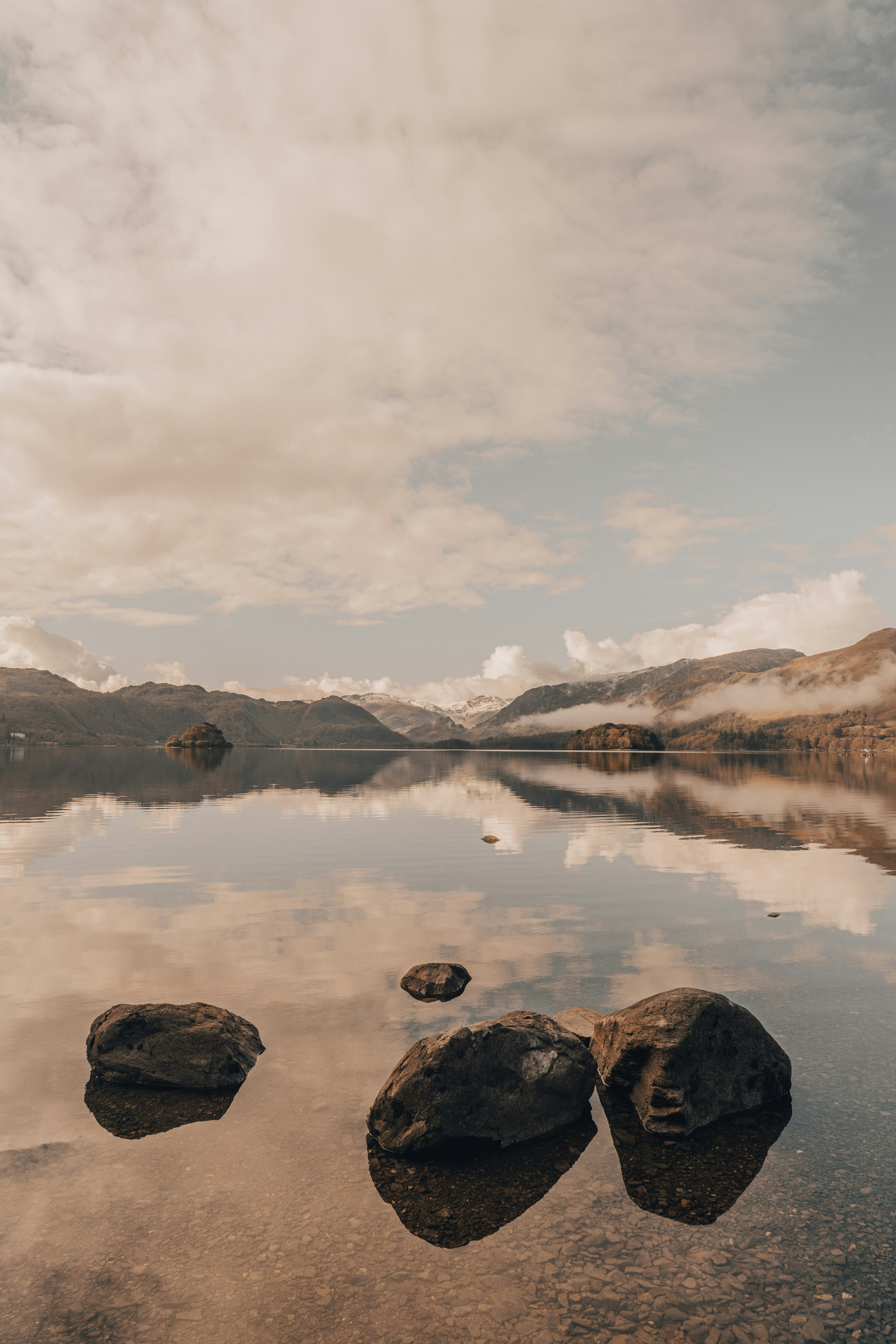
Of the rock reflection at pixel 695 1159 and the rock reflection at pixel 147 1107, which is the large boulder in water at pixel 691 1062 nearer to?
the rock reflection at pixel 695 1159

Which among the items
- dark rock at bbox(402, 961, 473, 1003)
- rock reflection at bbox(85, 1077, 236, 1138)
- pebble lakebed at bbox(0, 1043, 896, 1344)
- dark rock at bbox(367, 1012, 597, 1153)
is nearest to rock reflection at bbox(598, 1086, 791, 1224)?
pebble lakebed at bbox(0, 1043, 896, 1344)

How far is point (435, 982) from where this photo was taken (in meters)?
23.3

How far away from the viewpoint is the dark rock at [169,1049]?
689 inches

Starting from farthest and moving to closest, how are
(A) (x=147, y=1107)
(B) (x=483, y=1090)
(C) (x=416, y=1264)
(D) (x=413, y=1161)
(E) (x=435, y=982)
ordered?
(E) (x=435, y=982), (A) (x=147, y=1107), (B) (x=483, y=1090), (D) (x=413, y=1161), (C) (x=416, y=1264)

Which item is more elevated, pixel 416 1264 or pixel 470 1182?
pixel 416 1264

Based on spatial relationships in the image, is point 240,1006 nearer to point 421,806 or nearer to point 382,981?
point 382,981

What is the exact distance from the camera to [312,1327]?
9.93m

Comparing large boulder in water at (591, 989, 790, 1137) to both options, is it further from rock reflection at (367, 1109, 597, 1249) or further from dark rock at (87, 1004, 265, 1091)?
dark rock at (87, 1004, 265, 1091)

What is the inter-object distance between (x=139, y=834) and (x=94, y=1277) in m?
56.2

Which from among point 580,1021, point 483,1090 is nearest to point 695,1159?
point 483,1090

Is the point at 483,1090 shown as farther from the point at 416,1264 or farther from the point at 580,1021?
the point at 580,1021

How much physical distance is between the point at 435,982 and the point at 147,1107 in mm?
9693

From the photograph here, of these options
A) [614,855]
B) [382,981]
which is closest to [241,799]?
[614,855]

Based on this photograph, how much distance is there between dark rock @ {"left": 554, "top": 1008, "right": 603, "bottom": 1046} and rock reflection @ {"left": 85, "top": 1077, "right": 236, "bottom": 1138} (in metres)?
9.22
